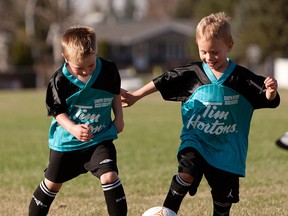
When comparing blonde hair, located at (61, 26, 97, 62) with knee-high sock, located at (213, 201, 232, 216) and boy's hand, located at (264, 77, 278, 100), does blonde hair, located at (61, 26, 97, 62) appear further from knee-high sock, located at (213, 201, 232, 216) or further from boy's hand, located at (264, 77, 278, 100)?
knee-high sock, located at (213, 201, 232, 216)

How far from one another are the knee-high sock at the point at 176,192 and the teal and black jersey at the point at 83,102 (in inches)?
23.7

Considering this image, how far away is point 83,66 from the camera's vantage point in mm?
5574

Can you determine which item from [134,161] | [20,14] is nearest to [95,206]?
[134,161]

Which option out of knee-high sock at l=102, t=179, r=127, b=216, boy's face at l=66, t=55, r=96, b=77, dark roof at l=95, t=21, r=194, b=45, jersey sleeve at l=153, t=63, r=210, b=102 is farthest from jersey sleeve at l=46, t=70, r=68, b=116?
dark roof at l=95, t=21, r=194, b=45

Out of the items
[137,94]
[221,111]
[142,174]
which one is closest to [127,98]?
[137,94]

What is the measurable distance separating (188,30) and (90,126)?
248ft

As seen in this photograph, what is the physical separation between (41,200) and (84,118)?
773 mm

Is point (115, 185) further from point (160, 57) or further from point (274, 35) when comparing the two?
point (160, 57)

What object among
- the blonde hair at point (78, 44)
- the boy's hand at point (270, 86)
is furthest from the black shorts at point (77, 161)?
the boy's hand at point (270, 86)

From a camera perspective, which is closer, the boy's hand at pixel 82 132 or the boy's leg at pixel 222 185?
the boy's hand at pixel 82 132

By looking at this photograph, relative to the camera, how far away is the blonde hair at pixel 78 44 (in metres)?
5.46

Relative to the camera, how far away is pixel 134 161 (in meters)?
11.3

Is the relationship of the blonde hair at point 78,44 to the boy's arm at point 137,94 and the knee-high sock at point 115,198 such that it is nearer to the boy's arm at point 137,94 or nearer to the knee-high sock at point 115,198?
the boy's arm at point 137,94

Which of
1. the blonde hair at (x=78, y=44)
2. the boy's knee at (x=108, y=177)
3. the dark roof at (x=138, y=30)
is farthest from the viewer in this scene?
the dark roof at (x=138, y=30)
